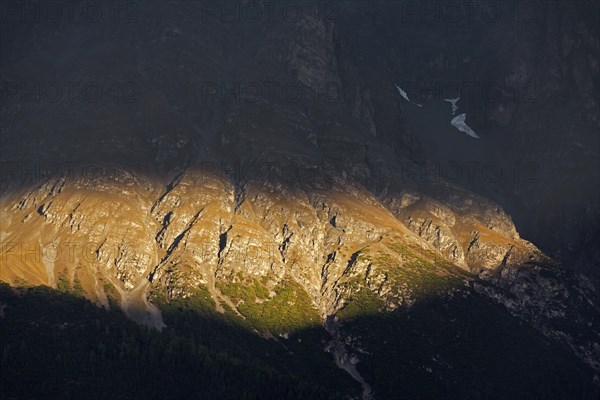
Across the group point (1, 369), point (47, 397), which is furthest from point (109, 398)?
point (1, 369)

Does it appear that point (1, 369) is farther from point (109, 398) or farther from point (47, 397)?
point (109, 398)
